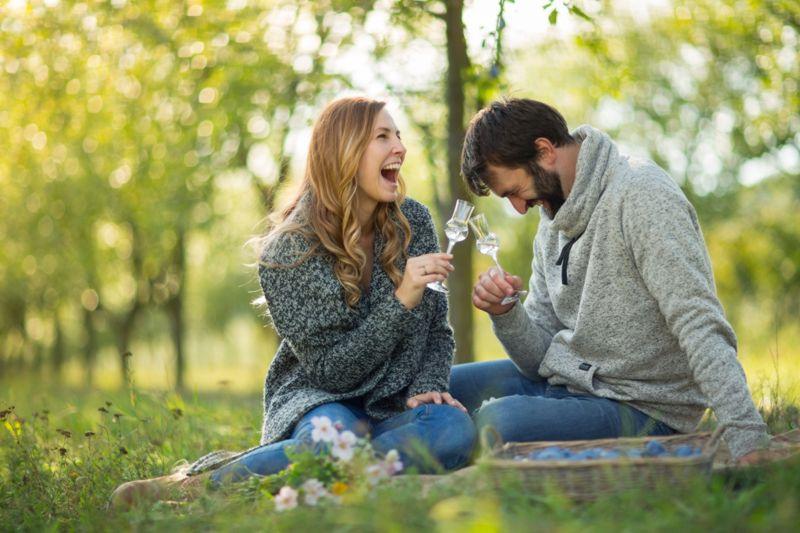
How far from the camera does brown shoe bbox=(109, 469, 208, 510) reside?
3703 millimetres

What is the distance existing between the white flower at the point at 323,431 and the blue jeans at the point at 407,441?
33 centimetres

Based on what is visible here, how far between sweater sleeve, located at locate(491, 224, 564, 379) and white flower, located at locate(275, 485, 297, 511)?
1515 millimetres

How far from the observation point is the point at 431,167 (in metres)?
8.90

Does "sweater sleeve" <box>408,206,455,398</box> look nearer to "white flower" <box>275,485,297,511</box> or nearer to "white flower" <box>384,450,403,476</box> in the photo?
"white flower" <box>384,450,403,476</box>

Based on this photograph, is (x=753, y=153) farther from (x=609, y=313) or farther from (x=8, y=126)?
(x=609, y=313)

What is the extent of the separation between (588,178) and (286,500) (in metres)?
1.84

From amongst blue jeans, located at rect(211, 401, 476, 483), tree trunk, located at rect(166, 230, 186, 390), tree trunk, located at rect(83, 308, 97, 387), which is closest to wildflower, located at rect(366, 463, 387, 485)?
blue jeans, located at rect(211, 401, 476, 483)

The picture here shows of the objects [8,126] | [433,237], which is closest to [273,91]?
[433,237]

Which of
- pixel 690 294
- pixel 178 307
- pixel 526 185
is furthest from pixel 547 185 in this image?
pixel 178 307

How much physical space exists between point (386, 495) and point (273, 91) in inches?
274

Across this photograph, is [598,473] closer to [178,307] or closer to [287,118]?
[287,118]

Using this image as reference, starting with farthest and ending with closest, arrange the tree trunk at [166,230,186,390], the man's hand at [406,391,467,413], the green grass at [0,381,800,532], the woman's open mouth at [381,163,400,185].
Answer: the tree trunk at [166,230,186,390] → the woman's open mouth at [381,163,400,185] → the man's hand at [406,391,467,413] → the green grass at [0,381,800,532]

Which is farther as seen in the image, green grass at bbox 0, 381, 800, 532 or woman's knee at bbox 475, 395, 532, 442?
woman's knee at bbox 475, 395, 532, 442

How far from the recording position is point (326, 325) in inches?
157
